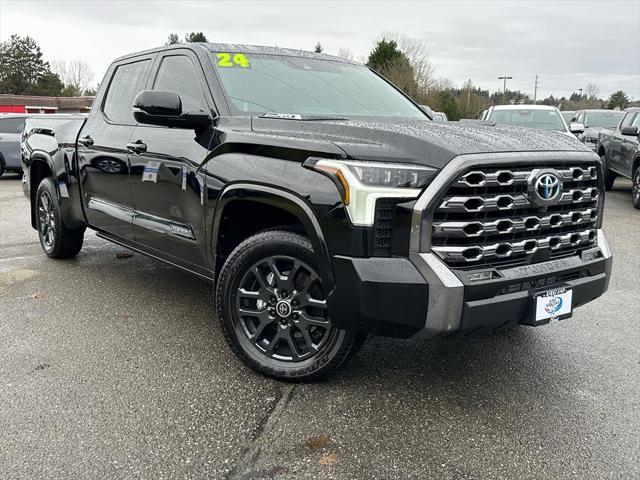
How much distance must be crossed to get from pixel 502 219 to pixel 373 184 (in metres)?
0.63

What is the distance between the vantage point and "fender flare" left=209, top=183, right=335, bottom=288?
Answer: 2799 millimetres

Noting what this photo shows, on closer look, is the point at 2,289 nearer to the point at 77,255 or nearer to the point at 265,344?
the point at 77,255

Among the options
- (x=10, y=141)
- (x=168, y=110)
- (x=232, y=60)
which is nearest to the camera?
(x=168, y=110)

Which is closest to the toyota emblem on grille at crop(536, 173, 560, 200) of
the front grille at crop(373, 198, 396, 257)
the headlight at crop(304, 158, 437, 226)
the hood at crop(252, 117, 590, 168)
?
the hood at crop(252, 117, 590, 168)

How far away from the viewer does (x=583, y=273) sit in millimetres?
3119

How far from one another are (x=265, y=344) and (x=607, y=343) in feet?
7.51

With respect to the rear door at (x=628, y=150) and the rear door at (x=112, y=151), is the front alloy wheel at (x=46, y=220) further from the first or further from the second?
the rear door at (x=628, y=150)

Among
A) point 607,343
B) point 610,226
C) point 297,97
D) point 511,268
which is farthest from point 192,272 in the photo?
point 610,226

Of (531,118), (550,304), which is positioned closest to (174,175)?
(550,304)

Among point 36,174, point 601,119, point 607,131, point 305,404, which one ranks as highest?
point 601,119

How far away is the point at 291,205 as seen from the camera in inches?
116

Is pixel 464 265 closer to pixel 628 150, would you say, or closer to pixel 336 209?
pixel 336 209

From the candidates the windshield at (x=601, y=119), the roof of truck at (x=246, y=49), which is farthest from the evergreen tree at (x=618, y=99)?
the roof of truck at (x=246, y=49)

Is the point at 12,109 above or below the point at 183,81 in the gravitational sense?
below
